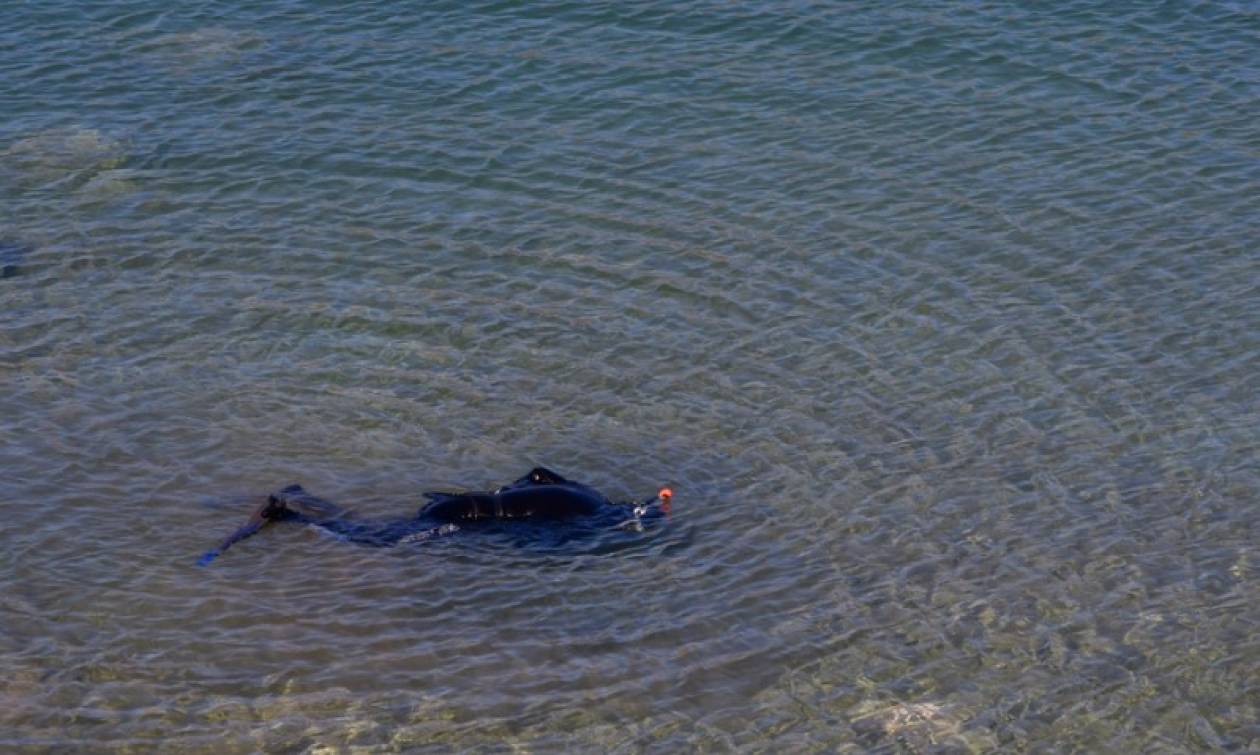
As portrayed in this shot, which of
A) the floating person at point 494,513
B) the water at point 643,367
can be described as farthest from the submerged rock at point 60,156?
the floating person at point 494,513

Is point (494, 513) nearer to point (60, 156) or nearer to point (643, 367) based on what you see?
point (643, 367)

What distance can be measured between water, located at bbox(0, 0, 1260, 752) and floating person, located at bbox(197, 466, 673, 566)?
0.19 metres

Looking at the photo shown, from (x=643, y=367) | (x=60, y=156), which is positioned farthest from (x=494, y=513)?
(x=60, y=156)

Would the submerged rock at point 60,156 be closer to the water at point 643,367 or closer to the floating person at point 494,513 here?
the water at point 643,367

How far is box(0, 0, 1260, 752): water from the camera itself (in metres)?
12.1

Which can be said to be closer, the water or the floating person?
the water

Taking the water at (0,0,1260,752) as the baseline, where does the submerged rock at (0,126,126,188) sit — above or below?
above

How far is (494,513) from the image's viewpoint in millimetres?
13734

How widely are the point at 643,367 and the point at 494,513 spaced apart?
3.17 meters

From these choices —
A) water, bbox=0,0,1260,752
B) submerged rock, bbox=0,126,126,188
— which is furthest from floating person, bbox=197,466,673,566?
submerged rock, bbox=0,126,126,188

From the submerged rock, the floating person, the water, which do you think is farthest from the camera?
the submerged rock

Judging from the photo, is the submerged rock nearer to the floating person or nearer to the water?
the water

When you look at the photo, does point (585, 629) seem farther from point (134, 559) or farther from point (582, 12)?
point (582, 12)

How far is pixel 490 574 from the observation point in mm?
13352
